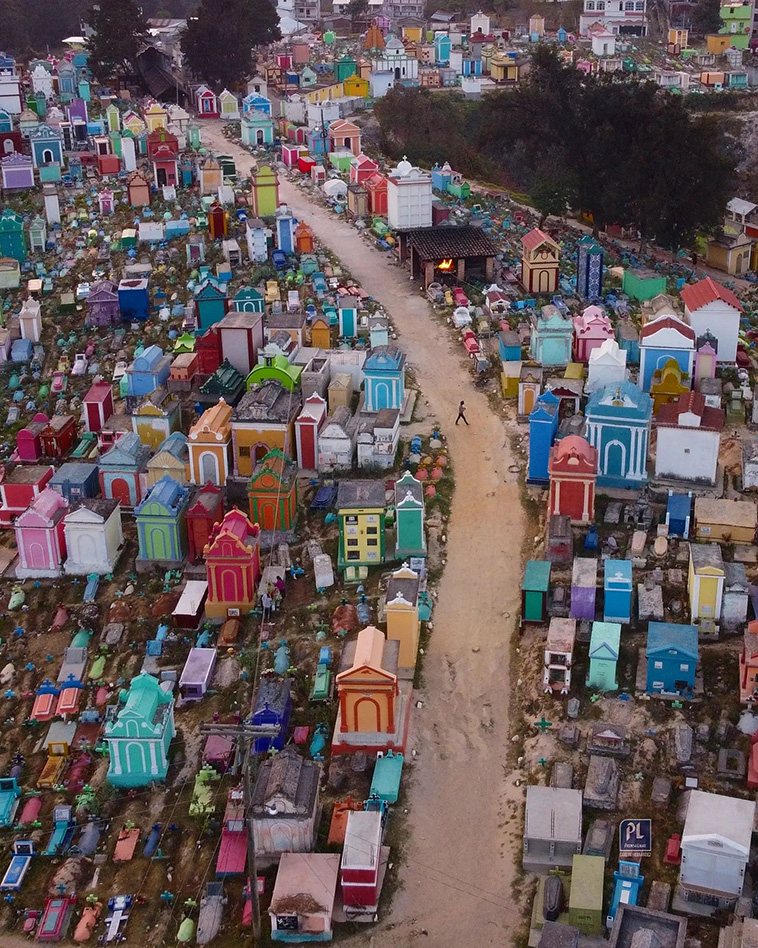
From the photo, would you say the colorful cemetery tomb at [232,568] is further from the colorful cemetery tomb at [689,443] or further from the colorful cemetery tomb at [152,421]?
the colorful cemetery tomb at [689,443]

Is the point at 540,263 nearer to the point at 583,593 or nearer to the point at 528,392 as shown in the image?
the point at 528,392

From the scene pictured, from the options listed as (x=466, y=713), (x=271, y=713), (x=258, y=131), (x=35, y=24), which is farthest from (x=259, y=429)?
(x=35, y=24)

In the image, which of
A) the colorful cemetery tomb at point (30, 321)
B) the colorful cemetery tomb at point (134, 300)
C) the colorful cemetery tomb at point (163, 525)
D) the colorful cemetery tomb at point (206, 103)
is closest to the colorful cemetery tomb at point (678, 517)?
the colorful cemetery tomb at point (163, 525)

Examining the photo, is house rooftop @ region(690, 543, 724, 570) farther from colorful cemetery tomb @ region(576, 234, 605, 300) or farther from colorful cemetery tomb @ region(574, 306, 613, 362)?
colorful cemetery tomb @ region(576, 234, 605, 300)

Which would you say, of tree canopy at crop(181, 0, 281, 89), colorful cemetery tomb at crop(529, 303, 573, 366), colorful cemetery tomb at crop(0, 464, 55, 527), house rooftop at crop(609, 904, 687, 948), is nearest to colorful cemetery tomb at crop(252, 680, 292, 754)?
house rooftop at crop(609, 904, 687, 948)

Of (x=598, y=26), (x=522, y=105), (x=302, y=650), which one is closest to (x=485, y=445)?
(x=302, y=650)

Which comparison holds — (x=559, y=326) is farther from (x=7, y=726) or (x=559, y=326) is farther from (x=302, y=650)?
(x=7, y=726)
